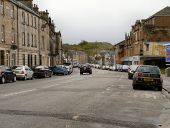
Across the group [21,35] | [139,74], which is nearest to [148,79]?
[139,74]

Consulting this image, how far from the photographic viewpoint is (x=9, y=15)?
55281 mm

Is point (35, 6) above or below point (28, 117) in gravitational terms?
above

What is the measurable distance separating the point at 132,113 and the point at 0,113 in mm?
4114

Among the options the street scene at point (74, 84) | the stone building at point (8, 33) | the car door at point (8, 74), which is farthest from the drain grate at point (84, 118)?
the stone building at point (8, 33)

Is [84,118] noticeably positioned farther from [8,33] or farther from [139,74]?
[8,33]

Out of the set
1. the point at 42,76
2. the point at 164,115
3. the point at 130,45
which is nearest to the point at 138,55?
the point at 130,45

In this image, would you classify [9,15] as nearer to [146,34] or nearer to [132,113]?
[132,113]

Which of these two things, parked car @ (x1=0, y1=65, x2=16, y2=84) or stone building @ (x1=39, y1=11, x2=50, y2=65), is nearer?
parked car @ (x1=0, y1=65, x2=16, y2=84)

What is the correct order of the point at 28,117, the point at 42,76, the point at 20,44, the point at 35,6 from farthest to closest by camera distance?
the point at 35,6 → the point at 20,44 → the point at 42,76 → the point at 28,117

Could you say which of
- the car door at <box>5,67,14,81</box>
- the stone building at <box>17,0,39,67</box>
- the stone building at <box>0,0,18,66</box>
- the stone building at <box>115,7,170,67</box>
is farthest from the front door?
the stone building at <box>115,7,170,67</box>

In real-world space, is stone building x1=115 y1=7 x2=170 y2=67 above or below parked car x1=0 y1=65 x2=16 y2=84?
above

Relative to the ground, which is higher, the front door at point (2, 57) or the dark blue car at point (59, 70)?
the front door at point (2, 57)

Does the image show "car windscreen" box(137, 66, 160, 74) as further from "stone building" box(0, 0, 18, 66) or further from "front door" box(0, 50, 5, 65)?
"front door" box(0, 50, 5, 65)

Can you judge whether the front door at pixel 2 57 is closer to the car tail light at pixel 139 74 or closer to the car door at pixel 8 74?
the car door at pixel 8 74
